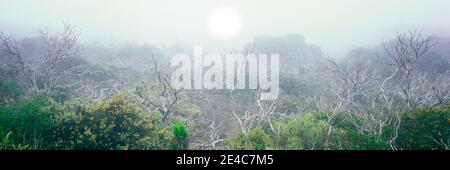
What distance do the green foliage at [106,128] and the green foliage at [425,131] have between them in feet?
17.7

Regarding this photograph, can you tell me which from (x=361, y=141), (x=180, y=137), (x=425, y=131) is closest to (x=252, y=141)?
(x=180, y=137)

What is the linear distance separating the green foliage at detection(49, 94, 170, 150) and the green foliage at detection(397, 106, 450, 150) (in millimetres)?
5400

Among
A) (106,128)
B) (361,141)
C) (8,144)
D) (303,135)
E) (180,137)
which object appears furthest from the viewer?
(303,135)

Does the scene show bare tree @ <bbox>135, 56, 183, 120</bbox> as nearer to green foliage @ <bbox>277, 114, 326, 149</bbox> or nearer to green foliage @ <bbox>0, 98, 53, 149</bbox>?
green foliage @ <bbox>277, 114, 326, 149</bbox>

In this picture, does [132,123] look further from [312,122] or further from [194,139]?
[312,122]

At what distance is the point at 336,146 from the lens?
27.2ft

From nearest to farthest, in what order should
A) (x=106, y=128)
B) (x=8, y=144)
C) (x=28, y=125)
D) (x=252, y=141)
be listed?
(x=8, y=144) < (x=28, y=125) < (x=106, y=128) < (x=252, y=141)

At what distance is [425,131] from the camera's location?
8.16 metres

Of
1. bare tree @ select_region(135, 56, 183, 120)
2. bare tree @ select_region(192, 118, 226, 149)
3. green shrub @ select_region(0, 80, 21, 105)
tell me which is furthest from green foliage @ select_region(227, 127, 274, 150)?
green shrub @ select_region(0, 80, 21, 105)

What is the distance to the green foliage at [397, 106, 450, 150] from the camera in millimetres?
7750

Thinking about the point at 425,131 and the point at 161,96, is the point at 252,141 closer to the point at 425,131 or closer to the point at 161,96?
the point at 425,131

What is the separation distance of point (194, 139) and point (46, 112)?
13.9ft

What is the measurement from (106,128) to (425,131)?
7.00 meters

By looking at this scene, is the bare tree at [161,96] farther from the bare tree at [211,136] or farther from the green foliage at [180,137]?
the green foliage at [180,137]
